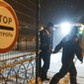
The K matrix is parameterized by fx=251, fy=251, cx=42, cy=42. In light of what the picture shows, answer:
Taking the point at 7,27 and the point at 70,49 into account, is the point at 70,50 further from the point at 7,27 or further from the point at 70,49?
the point at 7,27

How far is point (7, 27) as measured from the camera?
91.8 inches

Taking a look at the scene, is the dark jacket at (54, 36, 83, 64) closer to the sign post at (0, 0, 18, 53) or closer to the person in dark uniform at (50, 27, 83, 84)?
the person in dark uniform at (50, 27, 83, 84)

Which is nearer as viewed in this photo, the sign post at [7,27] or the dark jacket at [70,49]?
the sign post at [7,27]

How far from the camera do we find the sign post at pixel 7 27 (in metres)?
2.25

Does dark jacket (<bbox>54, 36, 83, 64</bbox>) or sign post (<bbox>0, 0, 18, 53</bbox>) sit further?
dark jacket (<bbox>54, 36, 83, 64</bbox>)

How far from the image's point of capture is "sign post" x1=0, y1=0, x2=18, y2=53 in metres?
2.25

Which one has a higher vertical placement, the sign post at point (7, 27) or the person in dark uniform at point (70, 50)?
the sign post at point (7, 27)

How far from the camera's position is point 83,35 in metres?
22.3

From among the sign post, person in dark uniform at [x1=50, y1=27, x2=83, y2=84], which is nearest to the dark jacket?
person in dark uniform at [x1=50, y1=27, x2=83, y2=84]

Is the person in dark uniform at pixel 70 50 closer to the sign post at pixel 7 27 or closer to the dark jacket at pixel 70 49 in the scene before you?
the dark jacket at pixel 70 49

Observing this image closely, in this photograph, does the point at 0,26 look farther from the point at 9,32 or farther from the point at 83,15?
the point at 83,15

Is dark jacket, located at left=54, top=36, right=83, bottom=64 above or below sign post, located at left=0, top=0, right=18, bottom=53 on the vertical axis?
below

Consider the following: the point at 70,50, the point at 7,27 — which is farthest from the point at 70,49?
the point at 7,27

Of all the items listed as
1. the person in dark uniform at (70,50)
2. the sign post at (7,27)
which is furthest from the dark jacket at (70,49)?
the sign post at (7,27)
